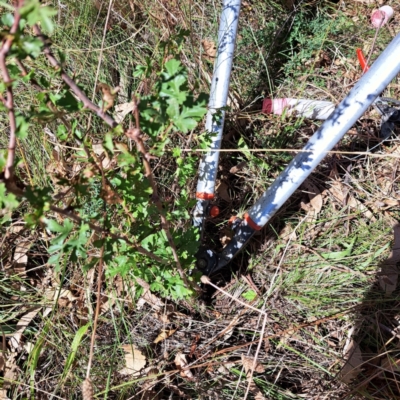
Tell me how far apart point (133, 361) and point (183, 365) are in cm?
19

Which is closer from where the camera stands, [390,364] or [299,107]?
[390,364]

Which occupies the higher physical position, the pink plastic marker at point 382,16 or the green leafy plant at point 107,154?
the pink plastic marker at point 382,16

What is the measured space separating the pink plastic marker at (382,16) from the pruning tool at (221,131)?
108 cm

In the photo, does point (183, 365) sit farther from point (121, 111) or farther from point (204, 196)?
point (121, 111)

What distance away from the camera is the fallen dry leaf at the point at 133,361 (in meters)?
1.56

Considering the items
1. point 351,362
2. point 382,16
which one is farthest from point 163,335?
point 382,16

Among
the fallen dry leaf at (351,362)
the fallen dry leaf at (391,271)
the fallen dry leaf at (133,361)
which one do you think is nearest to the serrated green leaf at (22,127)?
the fallen dry leaf at (133,361)

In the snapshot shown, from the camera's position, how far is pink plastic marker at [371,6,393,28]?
213cm

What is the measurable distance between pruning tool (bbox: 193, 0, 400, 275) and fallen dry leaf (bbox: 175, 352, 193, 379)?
33 cm

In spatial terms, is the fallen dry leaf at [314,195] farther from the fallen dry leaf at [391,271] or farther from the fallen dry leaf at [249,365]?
the fallen dry leaf at [249,365]

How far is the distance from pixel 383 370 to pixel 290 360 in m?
0.33

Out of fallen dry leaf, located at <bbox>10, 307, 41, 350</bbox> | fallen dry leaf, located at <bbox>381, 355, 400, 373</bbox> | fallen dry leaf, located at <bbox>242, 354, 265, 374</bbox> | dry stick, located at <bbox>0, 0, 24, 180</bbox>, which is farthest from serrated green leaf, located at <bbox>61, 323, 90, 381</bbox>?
fallen dry leaf, located at <bbox>381, 355, 400, 373</bbox>

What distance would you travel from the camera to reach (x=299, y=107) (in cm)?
201

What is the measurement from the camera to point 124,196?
3.67ft
